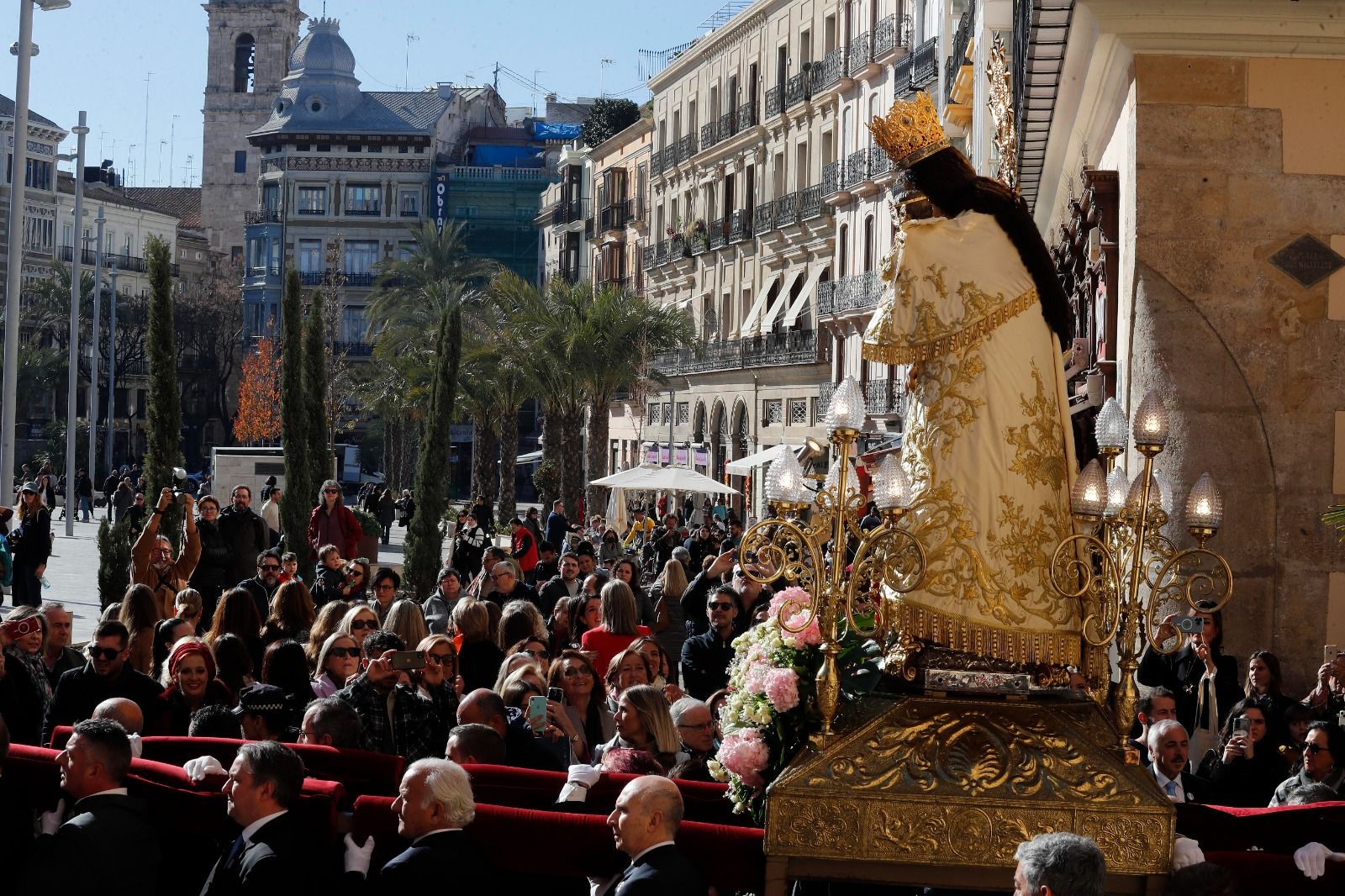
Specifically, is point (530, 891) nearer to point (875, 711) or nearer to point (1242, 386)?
point (875, 711)

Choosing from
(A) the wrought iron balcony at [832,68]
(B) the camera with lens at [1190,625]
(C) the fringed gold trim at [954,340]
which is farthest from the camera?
(A) the wrought iron balcony at [832,68]

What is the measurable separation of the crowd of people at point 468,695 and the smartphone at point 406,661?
0.04 ft

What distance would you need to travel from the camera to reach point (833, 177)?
4525cm

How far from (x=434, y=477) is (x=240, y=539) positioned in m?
7.78

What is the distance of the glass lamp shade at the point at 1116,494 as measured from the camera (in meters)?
6.14

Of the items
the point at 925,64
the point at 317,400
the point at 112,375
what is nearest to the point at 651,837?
the point at 317,400

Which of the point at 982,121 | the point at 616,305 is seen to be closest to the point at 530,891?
the point at 982,121

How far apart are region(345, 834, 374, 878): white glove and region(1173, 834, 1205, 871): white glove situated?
2686 millimetres

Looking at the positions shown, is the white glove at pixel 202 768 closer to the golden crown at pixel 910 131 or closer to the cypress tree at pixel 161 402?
the golden crown at pixel 910 131

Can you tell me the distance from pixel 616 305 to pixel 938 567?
36.9m

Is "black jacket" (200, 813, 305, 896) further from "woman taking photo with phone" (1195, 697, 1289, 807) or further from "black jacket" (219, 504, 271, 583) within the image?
"black jacket" (219, 504, 271, 583)

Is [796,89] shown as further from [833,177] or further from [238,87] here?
[238,87]

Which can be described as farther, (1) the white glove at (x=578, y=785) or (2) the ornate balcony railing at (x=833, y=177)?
(2) the ornate balcony railing at (x=833, y=177)

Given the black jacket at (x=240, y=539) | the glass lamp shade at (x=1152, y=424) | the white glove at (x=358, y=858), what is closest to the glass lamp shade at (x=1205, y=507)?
the glass lamp shade at (x=1152, y=424)
